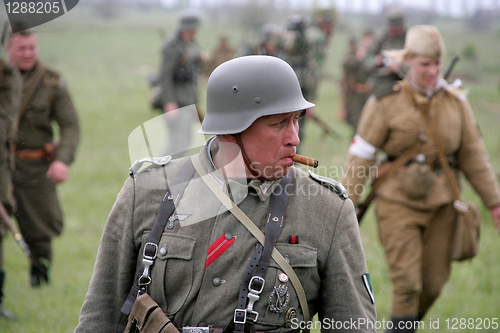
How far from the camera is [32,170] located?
226 inches

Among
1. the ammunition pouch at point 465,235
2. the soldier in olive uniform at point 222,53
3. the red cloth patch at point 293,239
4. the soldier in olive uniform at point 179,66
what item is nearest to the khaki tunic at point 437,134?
the ammunition pouch at point 465,235

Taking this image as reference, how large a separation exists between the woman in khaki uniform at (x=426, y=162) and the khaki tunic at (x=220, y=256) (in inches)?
75.7

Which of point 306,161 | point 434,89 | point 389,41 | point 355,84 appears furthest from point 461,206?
point 355,84

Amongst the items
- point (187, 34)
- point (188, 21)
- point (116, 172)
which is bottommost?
point (116, 172)

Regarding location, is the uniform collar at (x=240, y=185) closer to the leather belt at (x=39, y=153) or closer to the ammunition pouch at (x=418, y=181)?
the ammunition pouch at (x=418, y=181)

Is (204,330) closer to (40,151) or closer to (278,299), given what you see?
(278,299)

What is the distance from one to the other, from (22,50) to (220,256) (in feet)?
13.2

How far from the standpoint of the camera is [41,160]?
19.0ft

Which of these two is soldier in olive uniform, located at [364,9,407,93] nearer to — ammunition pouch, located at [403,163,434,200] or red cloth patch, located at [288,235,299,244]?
ammunition pouch, located at [403,163,434,200]

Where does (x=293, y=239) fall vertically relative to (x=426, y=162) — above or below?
above

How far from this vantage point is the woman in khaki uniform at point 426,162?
4383mm

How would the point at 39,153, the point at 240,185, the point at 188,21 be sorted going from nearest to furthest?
the point at 240,185 < the point at 39,153 < the point at 188,21

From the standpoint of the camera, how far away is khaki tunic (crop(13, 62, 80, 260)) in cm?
561

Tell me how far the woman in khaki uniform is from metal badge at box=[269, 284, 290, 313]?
213 centimetres
